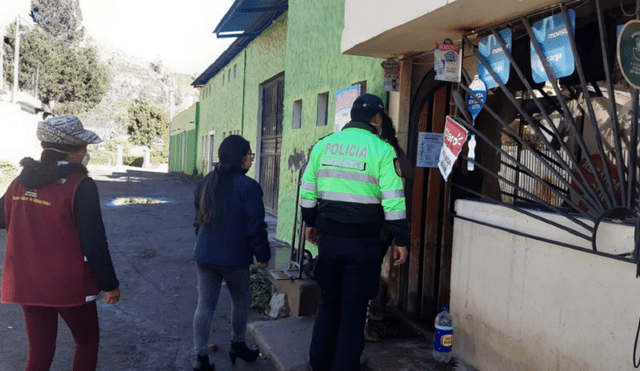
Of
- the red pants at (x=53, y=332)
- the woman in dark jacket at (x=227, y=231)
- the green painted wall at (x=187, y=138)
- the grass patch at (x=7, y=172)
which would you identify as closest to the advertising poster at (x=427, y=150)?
the woman in dark jacket at (x=227, y=231)

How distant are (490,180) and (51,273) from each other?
333cm

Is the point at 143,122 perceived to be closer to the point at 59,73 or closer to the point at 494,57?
the point at 59,73

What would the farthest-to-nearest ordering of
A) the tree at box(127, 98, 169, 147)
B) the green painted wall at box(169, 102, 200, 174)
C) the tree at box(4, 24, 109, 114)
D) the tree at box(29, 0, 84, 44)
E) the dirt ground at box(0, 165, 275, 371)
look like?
the tree at box(29, 0, 84, 44) → the tree at box(127, 98, 169, 147) → the tree at box(4, 24, 109, 114) → the green painted wall at box(169, 102, 200, 174) → the dirt ground at box(0, 165, 275, 371)

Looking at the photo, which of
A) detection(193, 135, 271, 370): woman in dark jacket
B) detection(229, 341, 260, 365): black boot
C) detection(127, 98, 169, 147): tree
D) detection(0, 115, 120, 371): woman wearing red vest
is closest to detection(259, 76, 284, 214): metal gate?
detection(229, 341, 260, 365): black boot

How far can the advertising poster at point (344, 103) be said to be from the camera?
18.6 feet

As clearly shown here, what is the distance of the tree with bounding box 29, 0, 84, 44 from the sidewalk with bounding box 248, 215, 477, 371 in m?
60.4

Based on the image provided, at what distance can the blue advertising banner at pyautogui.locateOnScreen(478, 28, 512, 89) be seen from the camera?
140 inches

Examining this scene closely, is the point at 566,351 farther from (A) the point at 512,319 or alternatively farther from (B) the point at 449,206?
(B) the point at 449,206

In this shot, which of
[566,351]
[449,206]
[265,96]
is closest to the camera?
[566,351]

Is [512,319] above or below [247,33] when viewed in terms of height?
below

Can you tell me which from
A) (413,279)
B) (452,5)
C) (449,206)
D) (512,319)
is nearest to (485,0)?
(452,5)

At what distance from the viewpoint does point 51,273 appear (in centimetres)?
270

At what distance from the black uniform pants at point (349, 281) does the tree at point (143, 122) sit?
54.0 meters

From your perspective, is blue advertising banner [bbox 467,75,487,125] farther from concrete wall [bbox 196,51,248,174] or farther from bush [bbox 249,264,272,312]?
concrete wall [bbox 196,51,248,174]
